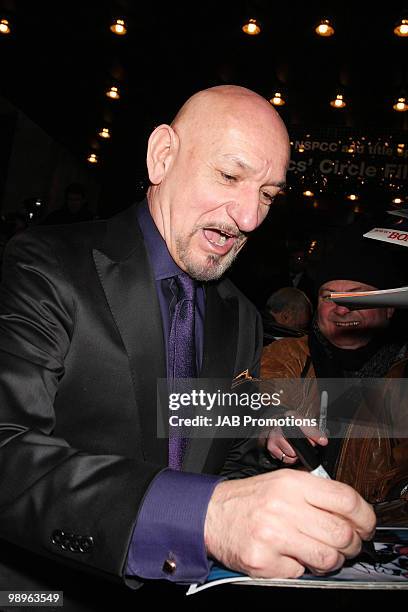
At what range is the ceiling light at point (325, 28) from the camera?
6.55m

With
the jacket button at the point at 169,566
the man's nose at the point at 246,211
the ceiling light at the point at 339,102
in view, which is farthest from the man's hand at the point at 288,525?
the ceiling light at the point at 339,102

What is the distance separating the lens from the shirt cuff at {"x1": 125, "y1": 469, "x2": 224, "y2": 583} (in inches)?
36.2

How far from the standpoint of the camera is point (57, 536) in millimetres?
1009

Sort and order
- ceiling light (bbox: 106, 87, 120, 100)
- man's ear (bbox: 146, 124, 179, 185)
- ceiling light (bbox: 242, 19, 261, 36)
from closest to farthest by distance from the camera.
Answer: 1. man's ear (bbox: 146, 124, 179, 185)
2. ceiling light (bbox: 242, 19, 261, 36)
3. ceiling light (bbox: 106, 87, 120, 100)

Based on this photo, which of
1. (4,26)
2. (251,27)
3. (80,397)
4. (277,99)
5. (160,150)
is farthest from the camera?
(277,99)

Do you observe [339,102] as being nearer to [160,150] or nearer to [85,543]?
[160,150]

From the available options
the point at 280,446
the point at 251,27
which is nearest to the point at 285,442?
the point at 280,446

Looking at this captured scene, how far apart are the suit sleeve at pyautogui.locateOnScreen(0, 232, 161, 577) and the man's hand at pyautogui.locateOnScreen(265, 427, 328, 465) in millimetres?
700

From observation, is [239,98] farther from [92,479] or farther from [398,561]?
[398,561]

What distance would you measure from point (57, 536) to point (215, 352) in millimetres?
911

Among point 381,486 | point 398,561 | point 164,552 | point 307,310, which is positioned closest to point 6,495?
point 164,552

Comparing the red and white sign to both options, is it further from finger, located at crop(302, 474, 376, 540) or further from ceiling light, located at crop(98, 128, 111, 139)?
ceiling light, located at crop(98, 128, 111, 139)

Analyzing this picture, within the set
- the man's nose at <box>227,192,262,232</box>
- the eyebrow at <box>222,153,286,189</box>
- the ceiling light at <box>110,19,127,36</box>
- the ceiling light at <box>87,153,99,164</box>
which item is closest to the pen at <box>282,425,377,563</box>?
the man's nose at <box>227,192,262,232</box>

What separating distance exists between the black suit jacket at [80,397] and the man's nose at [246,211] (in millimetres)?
305
